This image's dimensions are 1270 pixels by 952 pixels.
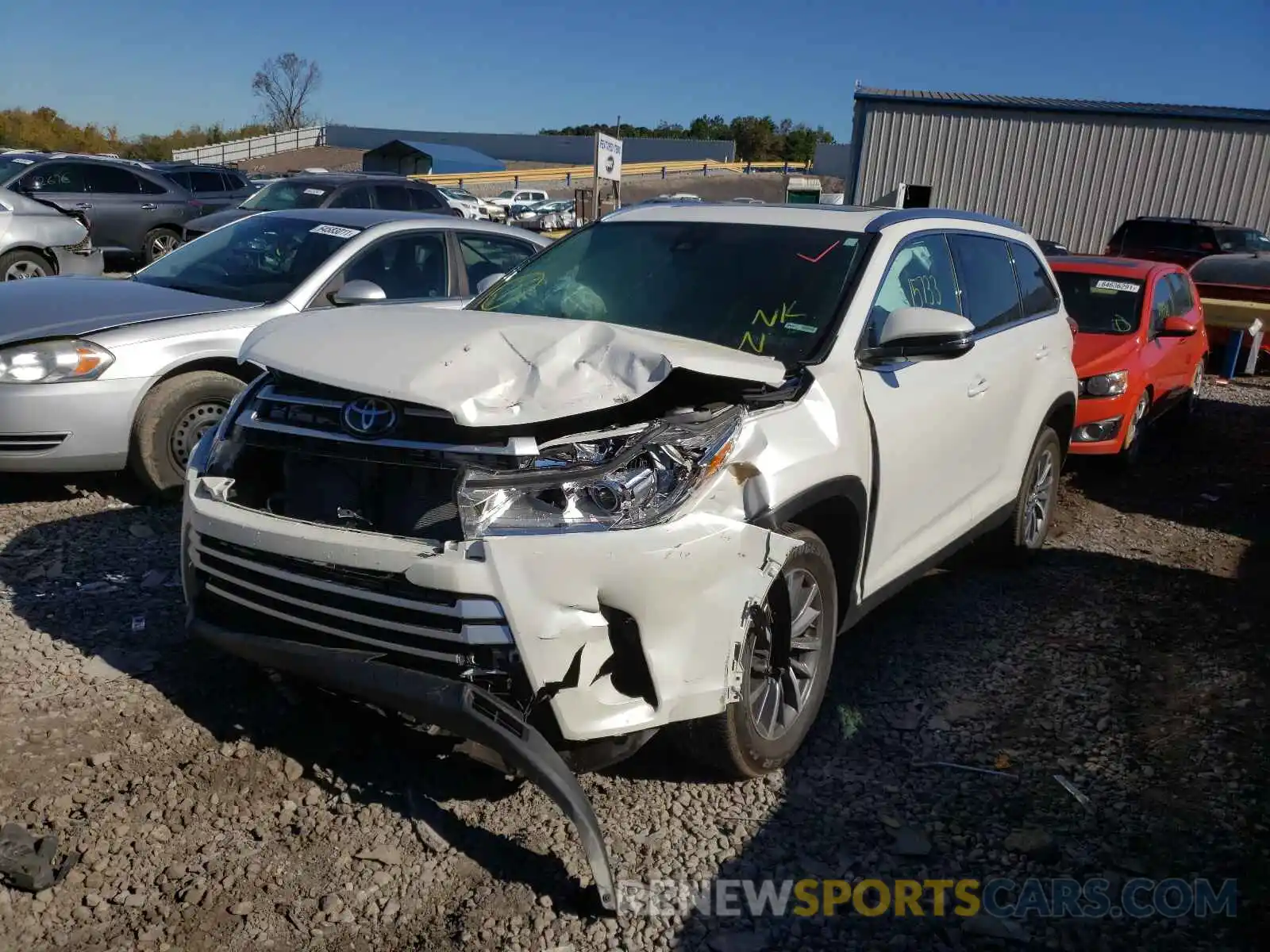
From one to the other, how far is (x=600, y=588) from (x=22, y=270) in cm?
1151

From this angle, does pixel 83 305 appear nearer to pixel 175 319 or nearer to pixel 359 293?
pixel 175 319

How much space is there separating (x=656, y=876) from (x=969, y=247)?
3.30 m

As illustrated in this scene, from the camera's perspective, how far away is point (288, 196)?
14.2 m

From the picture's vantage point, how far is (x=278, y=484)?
324cm

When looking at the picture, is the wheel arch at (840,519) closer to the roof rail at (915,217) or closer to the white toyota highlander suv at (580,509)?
the white toyota highlander suv at (580,509)

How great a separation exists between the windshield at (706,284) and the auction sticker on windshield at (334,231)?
6.70 ft

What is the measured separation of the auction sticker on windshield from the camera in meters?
6.18

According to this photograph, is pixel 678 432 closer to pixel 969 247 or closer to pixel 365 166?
pixel 969 247

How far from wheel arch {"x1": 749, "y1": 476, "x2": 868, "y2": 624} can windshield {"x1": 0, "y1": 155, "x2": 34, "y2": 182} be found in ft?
50.7

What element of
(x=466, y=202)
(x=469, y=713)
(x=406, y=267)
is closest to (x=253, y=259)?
(x=406, y=267)

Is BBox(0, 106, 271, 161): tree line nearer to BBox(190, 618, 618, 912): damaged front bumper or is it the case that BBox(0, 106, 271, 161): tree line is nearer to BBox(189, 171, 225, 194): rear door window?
BBox(189, 171, 225, 194): rear door window

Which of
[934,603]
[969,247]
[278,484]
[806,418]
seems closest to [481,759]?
[278,484]

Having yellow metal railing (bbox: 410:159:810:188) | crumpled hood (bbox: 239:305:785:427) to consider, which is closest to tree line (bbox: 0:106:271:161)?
yellow metal railing (bbox: 410:159:810:188)

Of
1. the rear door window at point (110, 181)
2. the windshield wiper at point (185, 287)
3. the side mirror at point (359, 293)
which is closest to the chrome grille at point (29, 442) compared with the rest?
the windshield wiper at point (185, 287)
